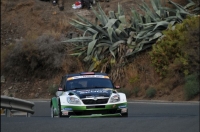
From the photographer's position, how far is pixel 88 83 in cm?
1730

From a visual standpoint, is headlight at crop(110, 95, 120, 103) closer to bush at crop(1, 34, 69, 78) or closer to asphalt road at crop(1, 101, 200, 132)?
asphalt road at crop(1, 101, 200, 132)

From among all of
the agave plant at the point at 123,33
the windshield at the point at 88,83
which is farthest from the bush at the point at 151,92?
the windshield at the point at 88,83

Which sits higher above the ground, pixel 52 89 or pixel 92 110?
pixel 92 110

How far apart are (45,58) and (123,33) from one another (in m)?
5.50

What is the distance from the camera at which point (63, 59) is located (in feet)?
105

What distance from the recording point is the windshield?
17016mm

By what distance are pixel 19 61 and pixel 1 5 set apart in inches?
331

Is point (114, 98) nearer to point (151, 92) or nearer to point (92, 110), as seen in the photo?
point (92, 110)

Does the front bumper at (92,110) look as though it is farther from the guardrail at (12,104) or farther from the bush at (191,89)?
the bush at (191,89)

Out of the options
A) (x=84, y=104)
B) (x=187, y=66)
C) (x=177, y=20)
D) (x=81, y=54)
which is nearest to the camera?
(x=84, y=104)

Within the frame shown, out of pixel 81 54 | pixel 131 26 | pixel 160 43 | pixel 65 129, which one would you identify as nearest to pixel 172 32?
pixel 160 43

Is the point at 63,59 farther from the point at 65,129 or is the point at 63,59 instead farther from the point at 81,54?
the point at 65,129

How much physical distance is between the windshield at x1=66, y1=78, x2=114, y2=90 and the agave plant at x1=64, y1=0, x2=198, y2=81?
35.9ft

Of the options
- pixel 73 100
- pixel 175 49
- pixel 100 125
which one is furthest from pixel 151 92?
pixel 100 125
